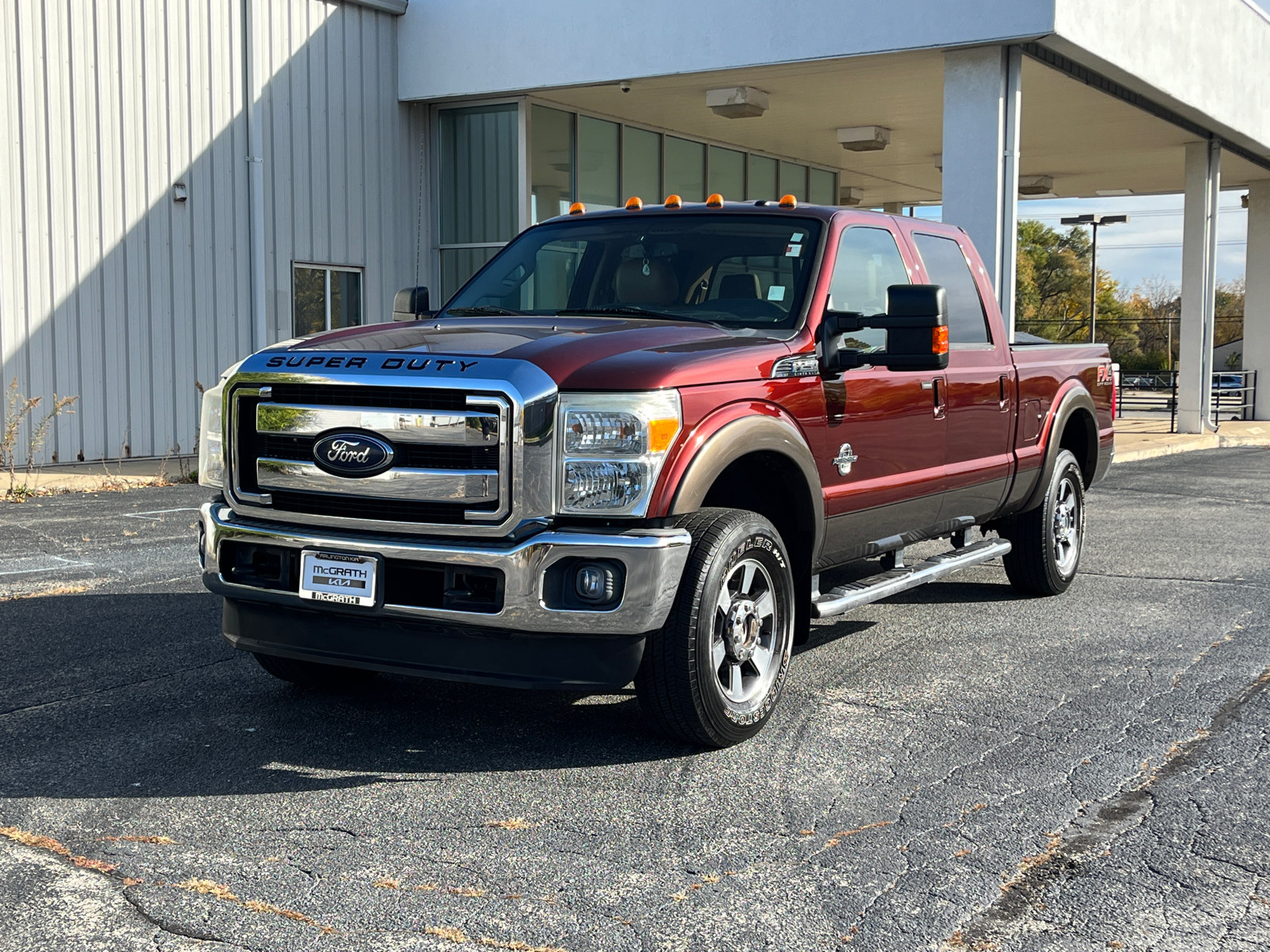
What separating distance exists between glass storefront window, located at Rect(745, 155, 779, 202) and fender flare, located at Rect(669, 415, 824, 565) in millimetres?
20907

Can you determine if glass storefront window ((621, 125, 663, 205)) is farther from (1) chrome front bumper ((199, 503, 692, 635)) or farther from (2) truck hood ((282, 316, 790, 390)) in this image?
(1) chrome front bumper ((199, 503, 692, 635))

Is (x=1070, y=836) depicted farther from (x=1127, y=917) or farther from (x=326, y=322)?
(x=326, y=322)

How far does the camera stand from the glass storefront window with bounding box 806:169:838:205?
28.1m

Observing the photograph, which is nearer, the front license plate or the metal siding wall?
the front license plate

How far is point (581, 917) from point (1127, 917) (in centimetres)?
138

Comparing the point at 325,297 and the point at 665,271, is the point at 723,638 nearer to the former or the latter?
the point at 665,271

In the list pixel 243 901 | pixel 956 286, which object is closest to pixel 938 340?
pixel 956 286

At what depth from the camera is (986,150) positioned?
15977 millimetres

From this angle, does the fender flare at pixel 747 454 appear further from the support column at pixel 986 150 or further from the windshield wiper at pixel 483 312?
the support column at pixel 986 150

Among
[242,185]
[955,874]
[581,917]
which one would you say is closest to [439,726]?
[581,917]

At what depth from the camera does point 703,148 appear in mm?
24172

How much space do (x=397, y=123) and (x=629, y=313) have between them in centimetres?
1470

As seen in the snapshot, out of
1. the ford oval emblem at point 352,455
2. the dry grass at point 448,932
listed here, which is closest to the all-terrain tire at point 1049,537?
the ford oval emblem at point 352,455

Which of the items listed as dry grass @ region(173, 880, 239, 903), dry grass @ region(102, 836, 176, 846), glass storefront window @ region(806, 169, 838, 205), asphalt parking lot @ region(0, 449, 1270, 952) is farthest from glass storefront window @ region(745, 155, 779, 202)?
dry grass @ region(173, 880, 239, 903)
